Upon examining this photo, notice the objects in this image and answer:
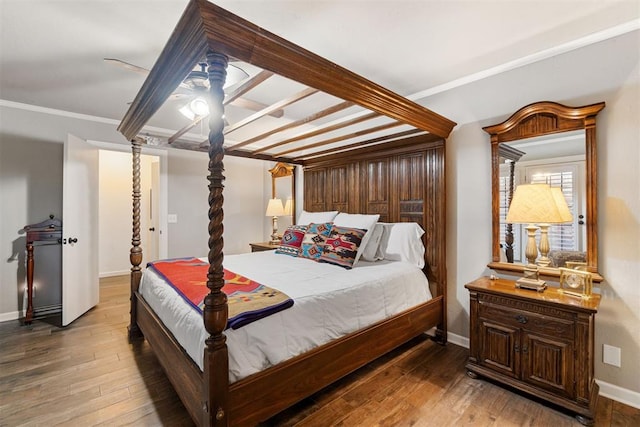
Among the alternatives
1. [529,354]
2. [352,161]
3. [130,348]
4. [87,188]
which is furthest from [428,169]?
[87,188]

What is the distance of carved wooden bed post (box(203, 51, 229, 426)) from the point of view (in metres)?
1.30

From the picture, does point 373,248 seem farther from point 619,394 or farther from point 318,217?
point 619,394

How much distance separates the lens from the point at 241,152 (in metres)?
3.47

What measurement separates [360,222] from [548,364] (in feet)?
5.90

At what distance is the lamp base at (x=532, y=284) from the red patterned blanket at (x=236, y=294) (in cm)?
168

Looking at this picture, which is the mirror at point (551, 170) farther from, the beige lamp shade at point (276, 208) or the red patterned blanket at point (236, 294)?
the beige lamp shade at point (276, 208)

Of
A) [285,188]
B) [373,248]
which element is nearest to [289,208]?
[285,188]

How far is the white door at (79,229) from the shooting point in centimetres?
311

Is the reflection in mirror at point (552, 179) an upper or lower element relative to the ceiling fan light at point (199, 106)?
lower

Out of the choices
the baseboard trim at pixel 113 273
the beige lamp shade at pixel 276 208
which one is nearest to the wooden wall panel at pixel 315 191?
the beige lamp shade at pixel 276 208

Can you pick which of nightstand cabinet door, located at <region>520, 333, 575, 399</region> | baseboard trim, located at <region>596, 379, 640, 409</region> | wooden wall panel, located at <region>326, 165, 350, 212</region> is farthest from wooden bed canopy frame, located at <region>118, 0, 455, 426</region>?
baseboard trim, located at <region>596, 379, 640, 409</region>

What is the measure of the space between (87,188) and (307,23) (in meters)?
3.27

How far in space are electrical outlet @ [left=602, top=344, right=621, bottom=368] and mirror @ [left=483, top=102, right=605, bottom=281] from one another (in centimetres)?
48

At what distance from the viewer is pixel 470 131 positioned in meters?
2.70
